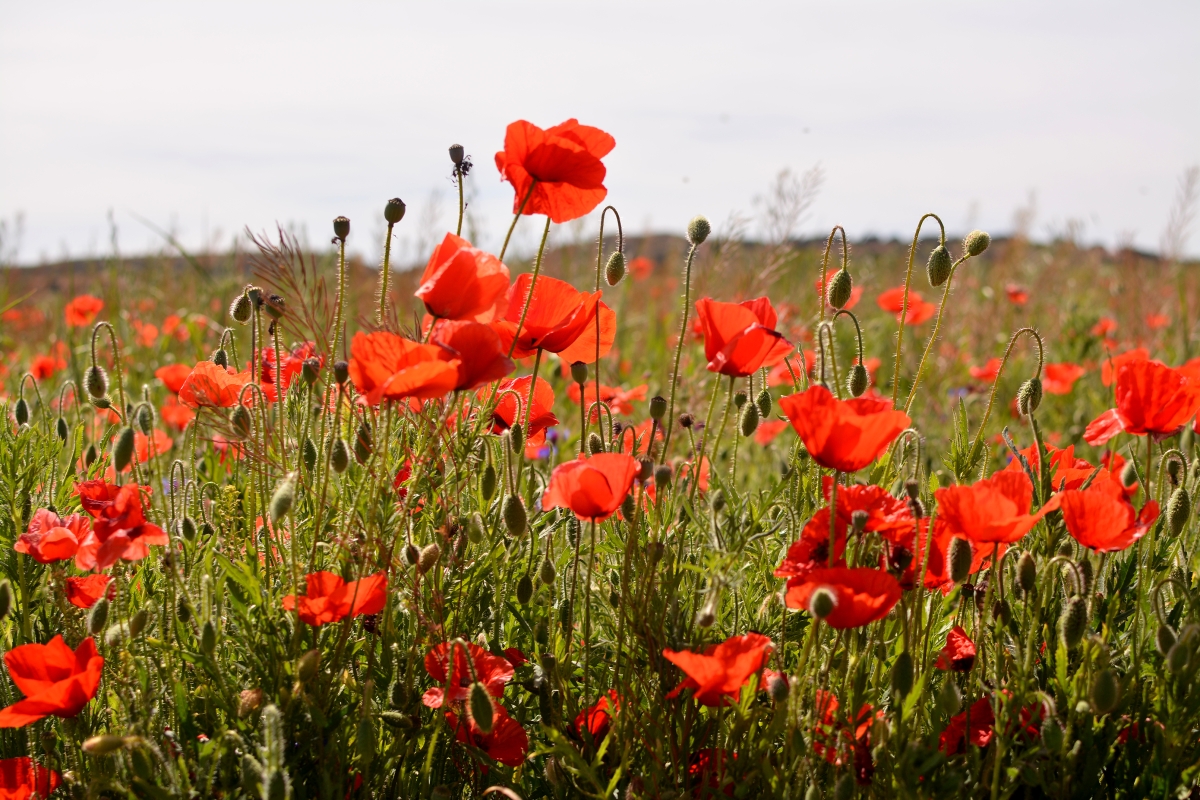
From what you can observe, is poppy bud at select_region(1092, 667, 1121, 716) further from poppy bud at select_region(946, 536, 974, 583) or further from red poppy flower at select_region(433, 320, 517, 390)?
red poppy flower at select_region(433, 320, 517, 390)

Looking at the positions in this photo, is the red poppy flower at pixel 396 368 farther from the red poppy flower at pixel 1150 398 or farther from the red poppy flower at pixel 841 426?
the red poppy flower at pixel 1150 398

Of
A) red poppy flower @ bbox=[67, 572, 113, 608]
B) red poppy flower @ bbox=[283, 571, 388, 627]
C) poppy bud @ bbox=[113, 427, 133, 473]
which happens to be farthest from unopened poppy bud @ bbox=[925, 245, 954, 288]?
red poppy flower @ bbox=[67, 572, 113, 608]

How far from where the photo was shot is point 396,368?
125 cm

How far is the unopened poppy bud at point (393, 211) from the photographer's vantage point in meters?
1.59

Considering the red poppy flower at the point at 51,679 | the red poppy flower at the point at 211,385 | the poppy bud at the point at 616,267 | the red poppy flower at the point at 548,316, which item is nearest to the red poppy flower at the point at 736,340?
the red poppy flower at the point at 548,316

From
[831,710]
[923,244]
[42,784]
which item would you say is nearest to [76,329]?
[42,784]

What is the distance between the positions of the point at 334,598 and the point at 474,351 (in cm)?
37

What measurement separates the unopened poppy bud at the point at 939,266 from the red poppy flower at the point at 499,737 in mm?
994

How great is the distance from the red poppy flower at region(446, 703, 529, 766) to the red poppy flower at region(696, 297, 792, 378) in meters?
0.59

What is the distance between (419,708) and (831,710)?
0.59 metres

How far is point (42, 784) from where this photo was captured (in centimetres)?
135

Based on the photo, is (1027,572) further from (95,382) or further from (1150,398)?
(95,382)

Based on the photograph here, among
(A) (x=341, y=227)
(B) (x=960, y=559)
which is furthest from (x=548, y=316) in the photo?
(B) (x=960, y=559)

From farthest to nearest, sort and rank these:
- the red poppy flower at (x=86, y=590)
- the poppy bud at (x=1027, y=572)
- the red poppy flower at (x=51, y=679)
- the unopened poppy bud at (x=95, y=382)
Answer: the unopened poppy bud at (x=95, y=382)
the red poppy flower at (x=86, y=590)
the poppy bud at (x=1027, y=572)
the red poppy flower at (x=51, y=679)
